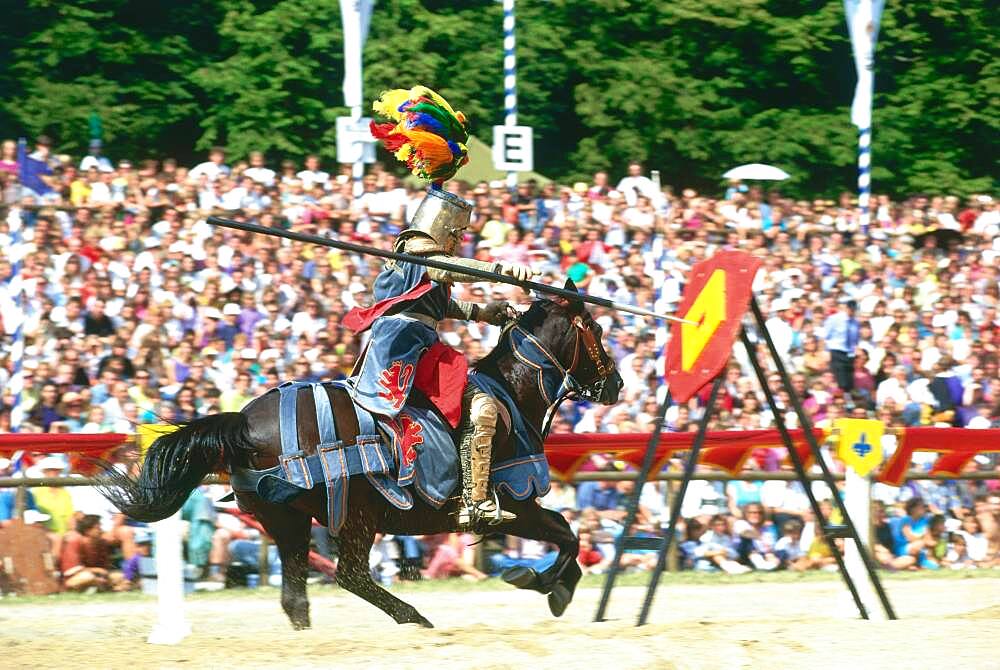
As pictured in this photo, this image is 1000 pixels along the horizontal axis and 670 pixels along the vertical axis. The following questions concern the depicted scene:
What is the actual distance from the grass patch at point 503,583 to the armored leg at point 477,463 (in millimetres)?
2360

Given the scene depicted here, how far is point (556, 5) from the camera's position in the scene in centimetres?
2414

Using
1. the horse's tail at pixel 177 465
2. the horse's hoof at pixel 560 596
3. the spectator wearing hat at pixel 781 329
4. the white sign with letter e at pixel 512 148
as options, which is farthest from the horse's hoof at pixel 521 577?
the white sign with letter e at pixel 512 148

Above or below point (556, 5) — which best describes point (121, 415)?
below

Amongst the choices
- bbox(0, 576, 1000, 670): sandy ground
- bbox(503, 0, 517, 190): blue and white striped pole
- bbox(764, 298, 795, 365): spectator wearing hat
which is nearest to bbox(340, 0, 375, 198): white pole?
bbox(503, 0, 517, 190): blue and white striped pole

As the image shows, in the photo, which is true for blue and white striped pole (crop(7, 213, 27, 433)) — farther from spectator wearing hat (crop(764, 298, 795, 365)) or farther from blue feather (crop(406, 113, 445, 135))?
spectator wearing hat (crop(764, 298, 795, 365))

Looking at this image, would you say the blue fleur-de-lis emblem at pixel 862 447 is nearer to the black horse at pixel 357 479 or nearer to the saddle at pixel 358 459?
the black horse at pixel 357 479

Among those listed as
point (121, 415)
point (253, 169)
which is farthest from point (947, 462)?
point (253, 169)

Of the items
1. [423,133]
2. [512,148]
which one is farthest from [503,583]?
[512,148]

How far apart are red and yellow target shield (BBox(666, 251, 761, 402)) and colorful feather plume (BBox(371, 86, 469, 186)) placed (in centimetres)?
139

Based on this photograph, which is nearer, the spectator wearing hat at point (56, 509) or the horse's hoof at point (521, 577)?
the horse's hoof at point (521, 577)

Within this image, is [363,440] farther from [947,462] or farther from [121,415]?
[947,462]

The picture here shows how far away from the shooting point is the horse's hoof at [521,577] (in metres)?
8.48

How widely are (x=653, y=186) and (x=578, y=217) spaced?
162 centimetres

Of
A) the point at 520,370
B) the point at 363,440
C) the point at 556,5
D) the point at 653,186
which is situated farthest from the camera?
the point at 556,5
